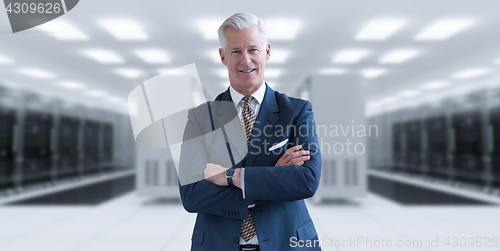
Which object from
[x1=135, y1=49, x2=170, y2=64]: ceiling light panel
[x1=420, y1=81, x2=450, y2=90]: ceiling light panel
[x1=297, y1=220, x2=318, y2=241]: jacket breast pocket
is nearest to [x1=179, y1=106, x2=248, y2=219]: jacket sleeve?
[x1=297, y1=220, x2=318, y2=241]: jacket breast pocket

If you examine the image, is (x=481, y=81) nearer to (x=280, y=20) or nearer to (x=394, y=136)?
(x=394, y=136)

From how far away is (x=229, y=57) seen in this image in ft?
4.31

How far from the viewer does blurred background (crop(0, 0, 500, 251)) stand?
5.01 m

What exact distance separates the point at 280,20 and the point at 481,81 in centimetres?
949

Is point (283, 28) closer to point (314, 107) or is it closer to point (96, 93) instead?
point (314, 107)

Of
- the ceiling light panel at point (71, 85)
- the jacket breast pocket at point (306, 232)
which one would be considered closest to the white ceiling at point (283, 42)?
the ceiling light panel at point (71, 85)

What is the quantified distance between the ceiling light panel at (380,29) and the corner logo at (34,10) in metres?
5.35

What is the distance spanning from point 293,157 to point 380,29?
6102 mm

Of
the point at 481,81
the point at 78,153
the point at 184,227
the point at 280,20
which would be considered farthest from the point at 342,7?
the point at 78,153

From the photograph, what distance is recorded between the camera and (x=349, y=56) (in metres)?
8.55

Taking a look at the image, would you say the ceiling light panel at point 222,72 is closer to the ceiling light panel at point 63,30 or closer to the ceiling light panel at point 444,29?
the ceiling light panel at point 63,30

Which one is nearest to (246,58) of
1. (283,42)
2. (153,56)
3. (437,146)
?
(283,42)

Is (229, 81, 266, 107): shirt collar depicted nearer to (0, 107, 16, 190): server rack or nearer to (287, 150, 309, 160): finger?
(287, 150, 309, 160): finger

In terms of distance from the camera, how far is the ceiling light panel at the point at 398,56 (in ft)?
26.6
